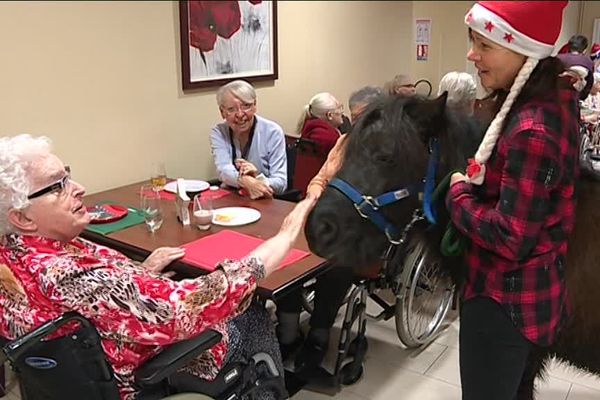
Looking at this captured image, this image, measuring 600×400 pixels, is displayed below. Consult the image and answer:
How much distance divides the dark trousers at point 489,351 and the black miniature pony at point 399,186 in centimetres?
15

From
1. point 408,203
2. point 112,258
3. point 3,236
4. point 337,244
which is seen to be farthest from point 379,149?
point 3,236

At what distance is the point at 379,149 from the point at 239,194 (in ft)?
4.49

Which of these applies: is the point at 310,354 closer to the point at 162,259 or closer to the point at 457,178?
the point at 162,259

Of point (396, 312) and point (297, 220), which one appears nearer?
point (297, 220)

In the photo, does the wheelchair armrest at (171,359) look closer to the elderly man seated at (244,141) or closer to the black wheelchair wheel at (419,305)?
the black wheelchair wheel at (419,305)

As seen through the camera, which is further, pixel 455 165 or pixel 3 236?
pixel 455 165

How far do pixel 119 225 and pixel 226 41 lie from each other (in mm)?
1727

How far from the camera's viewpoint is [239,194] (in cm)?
269

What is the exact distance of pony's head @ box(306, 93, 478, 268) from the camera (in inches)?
55.3

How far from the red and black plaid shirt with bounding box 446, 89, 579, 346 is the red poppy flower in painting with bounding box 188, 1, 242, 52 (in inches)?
99.0

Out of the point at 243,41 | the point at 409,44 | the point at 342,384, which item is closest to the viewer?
the point at 342,384

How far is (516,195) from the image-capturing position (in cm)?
110

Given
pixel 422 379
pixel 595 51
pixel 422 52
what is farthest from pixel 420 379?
pixel 422 52

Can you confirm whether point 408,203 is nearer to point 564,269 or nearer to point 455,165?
point 455,165
